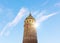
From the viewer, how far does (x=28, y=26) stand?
34.5 metres

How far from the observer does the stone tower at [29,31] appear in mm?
33156

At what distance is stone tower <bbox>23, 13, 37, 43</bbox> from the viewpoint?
33156 millimetres

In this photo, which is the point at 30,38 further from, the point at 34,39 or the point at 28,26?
the point at 28,26

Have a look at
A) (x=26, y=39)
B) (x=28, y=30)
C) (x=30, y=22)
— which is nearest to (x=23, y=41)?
(x=26, y=39)

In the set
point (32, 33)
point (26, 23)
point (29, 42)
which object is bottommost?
point (29, 42)

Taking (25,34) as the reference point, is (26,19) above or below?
above

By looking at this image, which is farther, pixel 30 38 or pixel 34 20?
pixel 34 20

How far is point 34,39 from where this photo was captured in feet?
108

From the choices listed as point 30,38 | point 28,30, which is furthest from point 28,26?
point 30,38

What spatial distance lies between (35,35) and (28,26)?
2.87 metres

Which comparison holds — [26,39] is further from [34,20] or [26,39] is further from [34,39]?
[34,20]

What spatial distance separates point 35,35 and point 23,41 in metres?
3.24

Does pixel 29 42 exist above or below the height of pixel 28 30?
below

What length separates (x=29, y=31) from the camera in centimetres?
3384
